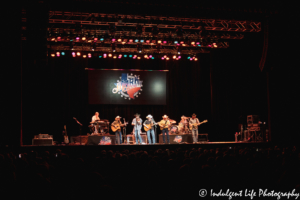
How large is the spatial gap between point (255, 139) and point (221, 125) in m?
3.06

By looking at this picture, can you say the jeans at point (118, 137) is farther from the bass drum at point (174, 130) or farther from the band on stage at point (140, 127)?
the bass drum at point (174, 130)

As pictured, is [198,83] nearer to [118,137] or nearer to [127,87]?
[127,87]

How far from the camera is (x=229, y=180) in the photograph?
3.12 metres

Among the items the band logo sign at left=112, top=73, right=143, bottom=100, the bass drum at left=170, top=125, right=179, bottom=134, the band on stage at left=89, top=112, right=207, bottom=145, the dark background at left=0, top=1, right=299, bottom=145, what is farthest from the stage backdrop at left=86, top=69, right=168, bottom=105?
the bass drum at left=170, top=125, right=179, bottom=134

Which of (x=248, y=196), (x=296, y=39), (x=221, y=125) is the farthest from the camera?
(x=221, y=125)

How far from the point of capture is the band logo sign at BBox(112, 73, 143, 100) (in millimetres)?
17141

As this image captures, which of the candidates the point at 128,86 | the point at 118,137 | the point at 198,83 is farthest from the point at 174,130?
the point at 198,83

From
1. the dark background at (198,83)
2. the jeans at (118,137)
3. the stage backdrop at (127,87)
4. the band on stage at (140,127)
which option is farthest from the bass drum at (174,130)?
the dark background at (198,83)

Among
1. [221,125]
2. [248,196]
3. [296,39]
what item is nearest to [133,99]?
[221,125]

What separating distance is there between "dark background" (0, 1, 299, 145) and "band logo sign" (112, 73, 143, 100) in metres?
0.81

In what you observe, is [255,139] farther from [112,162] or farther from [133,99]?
[112,162]

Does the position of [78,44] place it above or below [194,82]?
above

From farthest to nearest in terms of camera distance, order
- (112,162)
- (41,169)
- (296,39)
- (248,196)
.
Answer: (296,39), (112,162), (41,169), (248,196)

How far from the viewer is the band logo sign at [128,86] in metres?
17.1
